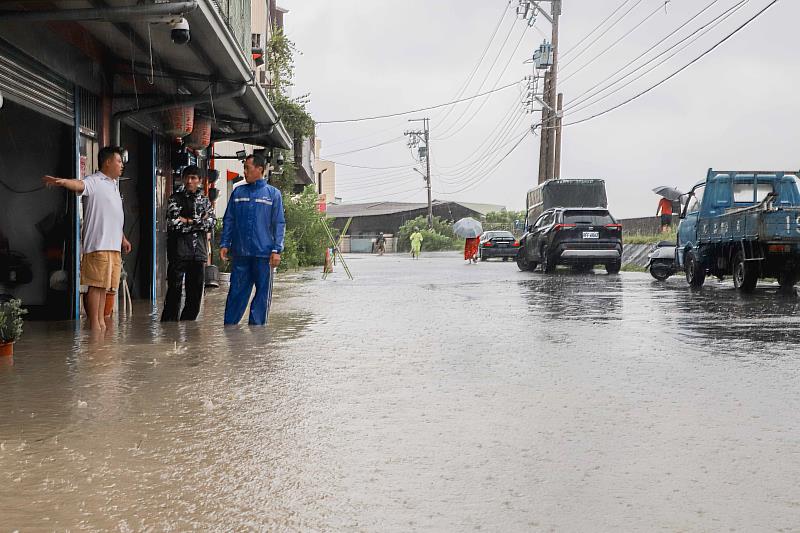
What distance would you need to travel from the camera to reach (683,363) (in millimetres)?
7539

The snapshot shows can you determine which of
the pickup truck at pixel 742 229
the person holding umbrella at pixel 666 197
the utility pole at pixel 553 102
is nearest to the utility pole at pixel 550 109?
the utility pole at pixel 553 102

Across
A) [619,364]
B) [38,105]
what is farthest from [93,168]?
[619,364]

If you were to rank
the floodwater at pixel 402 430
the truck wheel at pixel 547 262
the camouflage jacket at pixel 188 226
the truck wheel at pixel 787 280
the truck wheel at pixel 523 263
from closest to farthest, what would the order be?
the floodwater at pixel 402 430
the camouflage jacket at pixel 188 226
the truck wheel at pixel 787 280
the truck wheel at pixel 547 262
the truck wheel at pixel 523 263

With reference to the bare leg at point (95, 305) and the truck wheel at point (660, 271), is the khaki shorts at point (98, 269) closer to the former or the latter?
the bare leg at point (95, 305)

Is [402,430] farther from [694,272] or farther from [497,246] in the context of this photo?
[497,246]

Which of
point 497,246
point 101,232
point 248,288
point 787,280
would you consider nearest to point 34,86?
point 101,232

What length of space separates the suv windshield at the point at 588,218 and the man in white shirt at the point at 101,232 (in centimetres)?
1768

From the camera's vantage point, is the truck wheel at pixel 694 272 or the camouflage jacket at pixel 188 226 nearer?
the camouflage jacket at pixel 188 226

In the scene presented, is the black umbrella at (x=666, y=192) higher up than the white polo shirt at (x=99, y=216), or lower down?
higher up

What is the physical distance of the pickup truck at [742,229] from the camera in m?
16.0

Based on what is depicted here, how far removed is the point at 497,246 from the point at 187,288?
3647cm

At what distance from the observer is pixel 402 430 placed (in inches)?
198

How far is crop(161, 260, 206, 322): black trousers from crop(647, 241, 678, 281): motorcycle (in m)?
13.9

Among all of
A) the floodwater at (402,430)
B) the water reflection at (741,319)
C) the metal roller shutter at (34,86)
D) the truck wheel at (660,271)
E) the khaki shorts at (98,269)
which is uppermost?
the metal roller shutter at (34,86)
